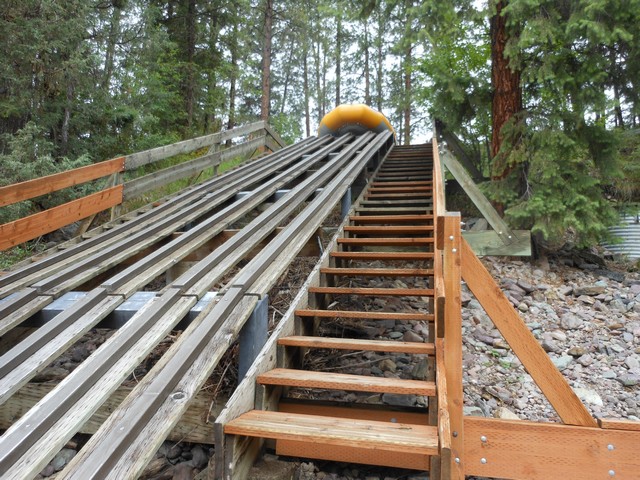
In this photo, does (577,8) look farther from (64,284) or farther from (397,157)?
(64,284)

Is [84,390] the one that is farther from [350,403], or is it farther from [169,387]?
[350,403]

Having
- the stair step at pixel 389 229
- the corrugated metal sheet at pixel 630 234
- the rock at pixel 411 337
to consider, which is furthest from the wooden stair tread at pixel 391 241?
the corrugated metal sheet at pixel 630 234

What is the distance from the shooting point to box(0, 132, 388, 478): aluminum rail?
60.2 inches

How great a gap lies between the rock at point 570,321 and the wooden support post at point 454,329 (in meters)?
3.24

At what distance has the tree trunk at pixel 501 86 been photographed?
6.17 m

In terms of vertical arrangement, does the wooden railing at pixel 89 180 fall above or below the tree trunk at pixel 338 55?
below

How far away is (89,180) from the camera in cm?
479

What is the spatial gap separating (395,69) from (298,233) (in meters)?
18.9

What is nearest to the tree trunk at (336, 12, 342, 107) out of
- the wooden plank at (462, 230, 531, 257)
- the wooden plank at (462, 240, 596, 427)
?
the wooden plank at (462, 230, 531, 257)

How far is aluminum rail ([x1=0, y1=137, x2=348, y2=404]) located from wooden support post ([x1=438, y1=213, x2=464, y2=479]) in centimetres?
191

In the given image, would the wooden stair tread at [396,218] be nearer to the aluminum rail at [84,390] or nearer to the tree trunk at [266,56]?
the aluminum rail at [84,390]

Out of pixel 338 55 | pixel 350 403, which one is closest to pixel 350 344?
pixel 350 403

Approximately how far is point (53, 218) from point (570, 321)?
578 cm

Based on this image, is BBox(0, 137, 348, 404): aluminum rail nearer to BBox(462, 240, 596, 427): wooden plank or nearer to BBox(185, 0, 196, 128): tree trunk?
BBox(462, 240, 596, 427): wooden plank
